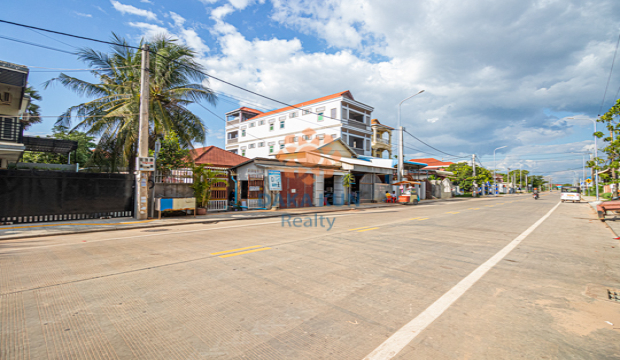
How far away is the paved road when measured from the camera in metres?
2.79

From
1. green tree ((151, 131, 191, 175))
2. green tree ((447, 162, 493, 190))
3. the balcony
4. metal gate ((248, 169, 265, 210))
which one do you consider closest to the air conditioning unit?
green tree ((151, 131, 191, 175))

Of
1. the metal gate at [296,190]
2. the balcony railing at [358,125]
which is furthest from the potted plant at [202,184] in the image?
the balcony railing at [358,125]

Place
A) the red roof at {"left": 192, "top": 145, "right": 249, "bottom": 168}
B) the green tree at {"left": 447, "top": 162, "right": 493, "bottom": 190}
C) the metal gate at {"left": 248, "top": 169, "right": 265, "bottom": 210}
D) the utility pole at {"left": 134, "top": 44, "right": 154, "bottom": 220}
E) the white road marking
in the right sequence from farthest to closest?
1. the green tree at {"left": 447, "top": 162, "right": 493, "bottom": 190}
2. the red roof at {"left": 192, "top": 145, "right": 249, "bottom": 168}
3. the metal gate at {"left": 248, "top": 169, "right": 265, "bottom": 210}
4. the utility pole at {"left": 134, "top": 44, "right": 154, "bottom": 220}
5. the white road marking

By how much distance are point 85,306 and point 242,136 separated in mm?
53706

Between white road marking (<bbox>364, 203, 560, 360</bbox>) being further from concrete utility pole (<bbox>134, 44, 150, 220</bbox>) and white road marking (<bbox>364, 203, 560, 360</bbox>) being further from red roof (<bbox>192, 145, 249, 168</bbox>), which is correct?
red roof (<bbox>192, 145, 249, 168</bbox>)

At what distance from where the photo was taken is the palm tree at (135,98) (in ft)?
54.1

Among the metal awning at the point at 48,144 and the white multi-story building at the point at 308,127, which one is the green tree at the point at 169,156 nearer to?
the metal awning at the point at 48,144

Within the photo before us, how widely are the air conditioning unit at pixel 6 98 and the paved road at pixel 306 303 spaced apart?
12369 mm

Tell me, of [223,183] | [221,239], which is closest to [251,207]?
[223,183]

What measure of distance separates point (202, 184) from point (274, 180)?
5.07 meters

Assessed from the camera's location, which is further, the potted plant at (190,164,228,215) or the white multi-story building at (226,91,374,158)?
the white multi-story building at (226,91,374,158)

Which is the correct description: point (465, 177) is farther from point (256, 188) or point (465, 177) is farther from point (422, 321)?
point (422, 321)

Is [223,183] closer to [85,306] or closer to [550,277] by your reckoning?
[85,306]

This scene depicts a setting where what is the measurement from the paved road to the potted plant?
8326 millimetres
